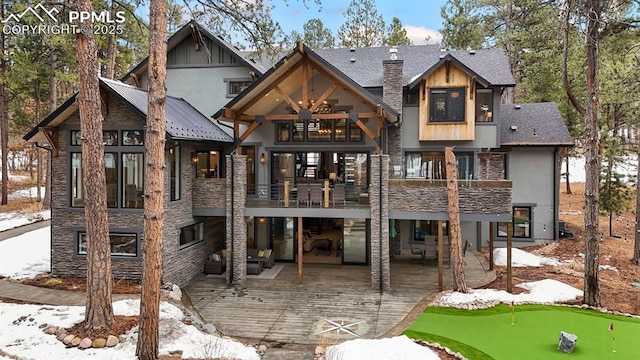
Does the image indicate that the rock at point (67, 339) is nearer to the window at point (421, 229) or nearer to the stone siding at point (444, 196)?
the stone siding at point (444, 196)

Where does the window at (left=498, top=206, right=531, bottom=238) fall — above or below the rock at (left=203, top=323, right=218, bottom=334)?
above

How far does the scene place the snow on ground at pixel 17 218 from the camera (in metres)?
18.3

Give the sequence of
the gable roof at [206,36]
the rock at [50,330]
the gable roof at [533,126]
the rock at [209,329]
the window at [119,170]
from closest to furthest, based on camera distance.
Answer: the rock at [50,330], the rock at [209,329], the window at [119,170], the gable roof at [206,36], the gable roof at [533,126]

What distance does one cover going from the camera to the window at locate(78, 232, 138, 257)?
12.1 meters

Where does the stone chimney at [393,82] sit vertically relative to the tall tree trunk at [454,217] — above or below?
above

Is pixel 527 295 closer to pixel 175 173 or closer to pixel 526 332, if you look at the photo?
pixel 526 332

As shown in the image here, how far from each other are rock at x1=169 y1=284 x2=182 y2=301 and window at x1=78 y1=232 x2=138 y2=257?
5.09ft

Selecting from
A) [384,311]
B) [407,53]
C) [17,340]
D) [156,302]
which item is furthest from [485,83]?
[17,340]

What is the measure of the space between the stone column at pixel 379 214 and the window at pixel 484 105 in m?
5.59

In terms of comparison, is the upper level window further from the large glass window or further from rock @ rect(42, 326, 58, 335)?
rock @ rect(42, 326, 58, 335)

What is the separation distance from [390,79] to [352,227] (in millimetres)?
5588

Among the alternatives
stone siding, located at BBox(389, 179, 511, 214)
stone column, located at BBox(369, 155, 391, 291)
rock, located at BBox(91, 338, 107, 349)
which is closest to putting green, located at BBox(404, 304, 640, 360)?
stone column, located at BBox(369, 155, 391, 291)

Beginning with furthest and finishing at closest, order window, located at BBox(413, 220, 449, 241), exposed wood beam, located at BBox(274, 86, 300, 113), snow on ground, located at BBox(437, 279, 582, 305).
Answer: window, located at BBox(413, 220, 449, 241)
exposed wood beam, located at BBox(274, 86, 300, 113)
snow on ground, located at BBox(437, 279, 582, 305)

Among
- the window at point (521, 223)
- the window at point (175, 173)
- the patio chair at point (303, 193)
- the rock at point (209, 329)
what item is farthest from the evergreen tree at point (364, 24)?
the rock at point (209, 329)
